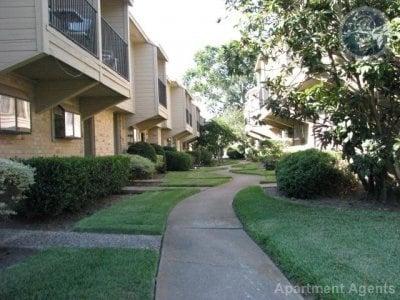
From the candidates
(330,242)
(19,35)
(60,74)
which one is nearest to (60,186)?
(19,35)

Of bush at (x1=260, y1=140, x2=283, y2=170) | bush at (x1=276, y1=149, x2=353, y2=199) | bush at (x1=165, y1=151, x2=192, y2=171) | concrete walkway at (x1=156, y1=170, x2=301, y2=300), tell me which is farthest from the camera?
bush at (x1=165, y1=151, x2=192, y2=171)

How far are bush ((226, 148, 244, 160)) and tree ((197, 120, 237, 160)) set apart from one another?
7.16 metres

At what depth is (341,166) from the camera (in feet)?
42.2

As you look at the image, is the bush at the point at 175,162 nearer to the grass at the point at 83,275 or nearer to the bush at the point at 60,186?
the bush at the point at 60,186

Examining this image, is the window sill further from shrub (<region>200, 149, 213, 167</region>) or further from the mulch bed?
shrub (<region>200, 149, 213, 167</region>)

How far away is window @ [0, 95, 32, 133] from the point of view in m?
9.74

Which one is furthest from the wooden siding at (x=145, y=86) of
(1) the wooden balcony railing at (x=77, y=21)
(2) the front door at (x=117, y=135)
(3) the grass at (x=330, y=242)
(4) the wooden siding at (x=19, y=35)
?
(4) the wooden siding at (x=19, y=35)

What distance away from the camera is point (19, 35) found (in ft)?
28.5

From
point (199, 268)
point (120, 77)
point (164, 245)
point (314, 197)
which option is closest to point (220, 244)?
point (164, 245)

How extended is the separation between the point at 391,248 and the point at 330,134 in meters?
4.40

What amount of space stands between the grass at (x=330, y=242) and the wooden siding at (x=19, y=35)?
498 centimetres

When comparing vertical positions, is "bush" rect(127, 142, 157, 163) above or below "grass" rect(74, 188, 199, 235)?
above

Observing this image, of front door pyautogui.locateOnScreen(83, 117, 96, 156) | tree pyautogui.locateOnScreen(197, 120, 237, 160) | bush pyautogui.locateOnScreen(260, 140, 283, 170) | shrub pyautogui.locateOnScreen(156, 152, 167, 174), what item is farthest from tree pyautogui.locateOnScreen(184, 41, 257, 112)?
front door pyautogui.locateOnScreen(83, 117, 96, 156)

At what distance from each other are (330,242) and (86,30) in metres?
7.80
